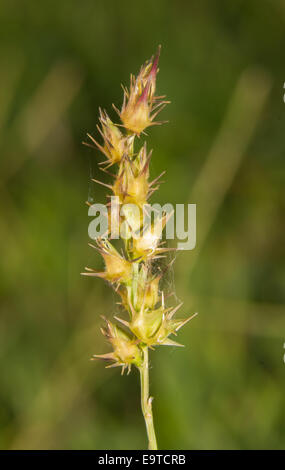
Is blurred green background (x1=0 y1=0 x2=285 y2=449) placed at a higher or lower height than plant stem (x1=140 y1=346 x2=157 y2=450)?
higher

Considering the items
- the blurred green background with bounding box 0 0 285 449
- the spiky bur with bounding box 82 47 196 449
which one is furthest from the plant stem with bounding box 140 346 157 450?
the blurred green background with bounding box 0 0 285 449

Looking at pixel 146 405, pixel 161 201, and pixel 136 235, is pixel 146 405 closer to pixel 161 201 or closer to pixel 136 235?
pixel 136 235

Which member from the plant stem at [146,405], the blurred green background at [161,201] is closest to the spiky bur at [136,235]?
the plant stem at [146,405]

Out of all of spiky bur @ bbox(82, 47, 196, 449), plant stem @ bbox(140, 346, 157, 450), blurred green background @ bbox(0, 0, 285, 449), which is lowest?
plant stem @ bbox(140, 346, 157, 450)

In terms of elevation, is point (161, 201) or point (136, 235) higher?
point (161, 201)

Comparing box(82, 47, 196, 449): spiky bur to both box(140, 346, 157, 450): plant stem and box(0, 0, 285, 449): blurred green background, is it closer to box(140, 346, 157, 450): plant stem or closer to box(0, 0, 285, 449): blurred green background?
box(140, 346, 157, 450): plant stem

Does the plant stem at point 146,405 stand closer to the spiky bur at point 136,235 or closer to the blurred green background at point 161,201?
the spiky bur at point 136,235

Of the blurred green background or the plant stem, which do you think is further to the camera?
the blurred green background

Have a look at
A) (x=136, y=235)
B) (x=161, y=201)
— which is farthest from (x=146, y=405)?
(x=161, y=201)

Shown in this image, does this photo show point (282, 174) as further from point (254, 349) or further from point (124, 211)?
point (124, 211)
